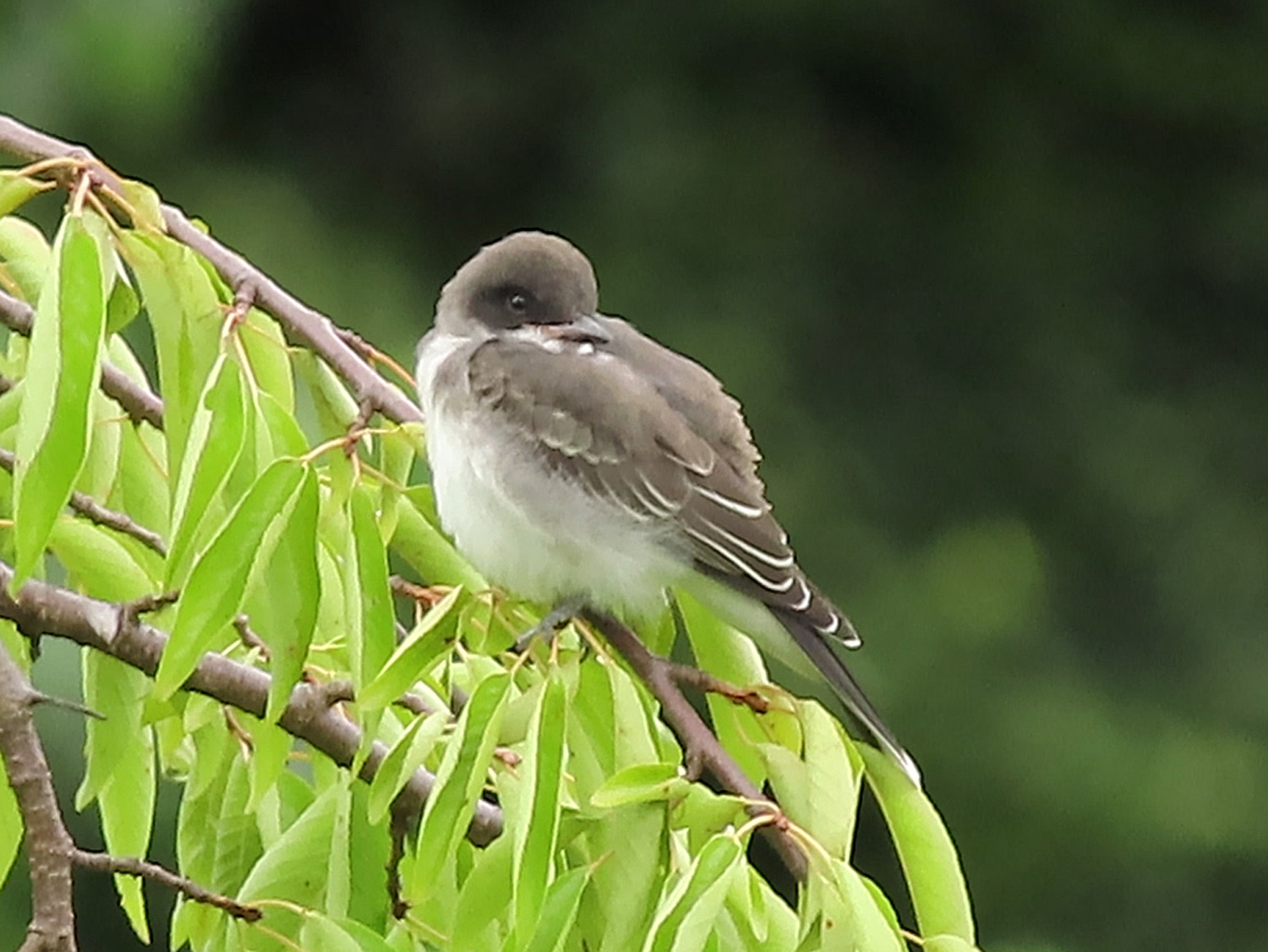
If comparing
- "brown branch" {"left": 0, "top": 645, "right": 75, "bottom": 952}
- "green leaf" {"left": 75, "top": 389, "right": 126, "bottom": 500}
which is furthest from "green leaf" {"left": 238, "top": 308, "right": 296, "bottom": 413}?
"brown branch" {"left": 0, "top": 645, "right": 75, "bottom": 952}

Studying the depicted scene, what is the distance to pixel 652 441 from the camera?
2.04 meters

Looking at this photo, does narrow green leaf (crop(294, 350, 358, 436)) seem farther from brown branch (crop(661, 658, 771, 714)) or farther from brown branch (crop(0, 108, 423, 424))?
brown branch (crop(661, 658, 771, 714))

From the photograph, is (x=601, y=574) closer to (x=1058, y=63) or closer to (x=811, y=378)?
(x=811, y=378)

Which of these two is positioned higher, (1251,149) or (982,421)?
(1251,149)

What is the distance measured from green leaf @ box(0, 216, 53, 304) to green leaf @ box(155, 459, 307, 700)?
0.48 meters

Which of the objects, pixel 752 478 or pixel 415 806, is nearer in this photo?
pixel 415 806

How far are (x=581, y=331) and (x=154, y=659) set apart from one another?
0.68m

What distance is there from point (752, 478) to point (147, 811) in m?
0.60

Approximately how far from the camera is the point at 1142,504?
6090 mm

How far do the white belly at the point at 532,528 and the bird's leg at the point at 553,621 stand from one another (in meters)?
0.06

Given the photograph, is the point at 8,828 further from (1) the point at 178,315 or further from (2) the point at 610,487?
(2) the point at 610,487

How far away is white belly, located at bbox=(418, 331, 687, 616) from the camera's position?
196 centimetres

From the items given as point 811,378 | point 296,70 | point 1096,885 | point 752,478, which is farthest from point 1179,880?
point 752,478

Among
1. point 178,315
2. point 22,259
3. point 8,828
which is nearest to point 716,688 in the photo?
point 178,315
